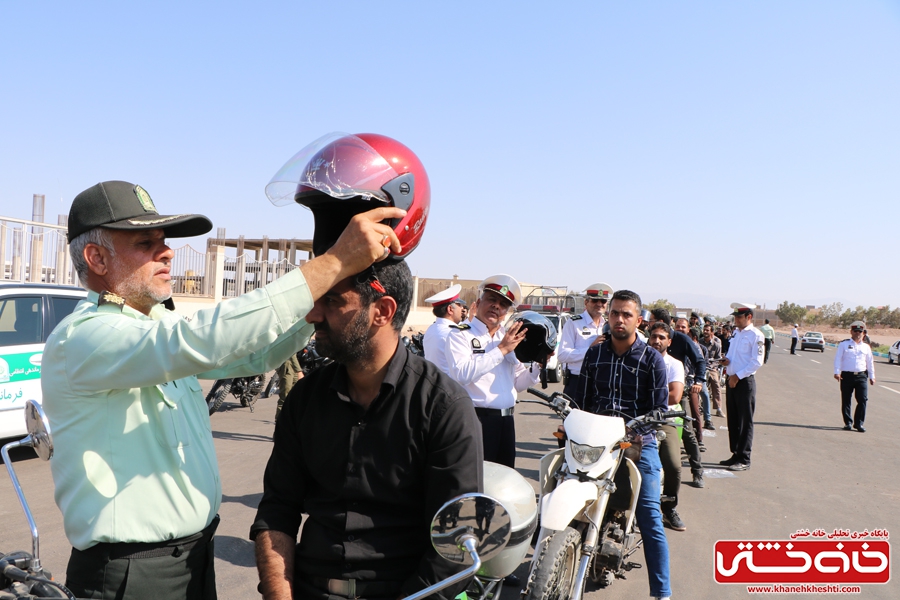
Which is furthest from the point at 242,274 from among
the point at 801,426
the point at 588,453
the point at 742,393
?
the point at 588,453

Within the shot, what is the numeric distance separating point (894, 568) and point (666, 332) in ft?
10.6

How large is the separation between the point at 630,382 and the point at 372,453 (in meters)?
3.29

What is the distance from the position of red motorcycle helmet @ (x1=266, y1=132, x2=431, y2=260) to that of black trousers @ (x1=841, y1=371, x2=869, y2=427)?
42.6ft

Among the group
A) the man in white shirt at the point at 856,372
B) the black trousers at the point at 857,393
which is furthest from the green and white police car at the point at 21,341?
the black trousers at the point at 857,393

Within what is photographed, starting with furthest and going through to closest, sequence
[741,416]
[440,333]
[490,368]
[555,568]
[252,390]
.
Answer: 1. [252,390]
2. [741,416]
3. [440,333]
4. [490,368]
5. [555,568]

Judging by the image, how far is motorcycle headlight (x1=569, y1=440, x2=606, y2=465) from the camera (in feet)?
13.4

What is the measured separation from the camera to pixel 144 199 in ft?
7.06

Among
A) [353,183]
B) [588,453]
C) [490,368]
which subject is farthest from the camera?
[490,368]

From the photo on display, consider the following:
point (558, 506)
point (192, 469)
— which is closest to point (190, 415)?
point (192, 469)

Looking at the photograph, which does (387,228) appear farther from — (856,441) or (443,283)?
(443,283)

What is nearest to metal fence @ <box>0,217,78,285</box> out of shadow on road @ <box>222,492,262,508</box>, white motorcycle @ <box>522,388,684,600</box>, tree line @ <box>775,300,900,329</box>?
shadow on road @ <box>222,492,262,508</box>

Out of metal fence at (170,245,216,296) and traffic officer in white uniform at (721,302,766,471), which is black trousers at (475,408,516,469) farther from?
metal fence at (170,245,216,296)

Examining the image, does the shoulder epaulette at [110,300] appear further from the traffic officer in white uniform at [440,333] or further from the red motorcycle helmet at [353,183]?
the traffic officer in white uniform at [440,333]

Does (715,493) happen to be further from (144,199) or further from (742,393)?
(144,199)
